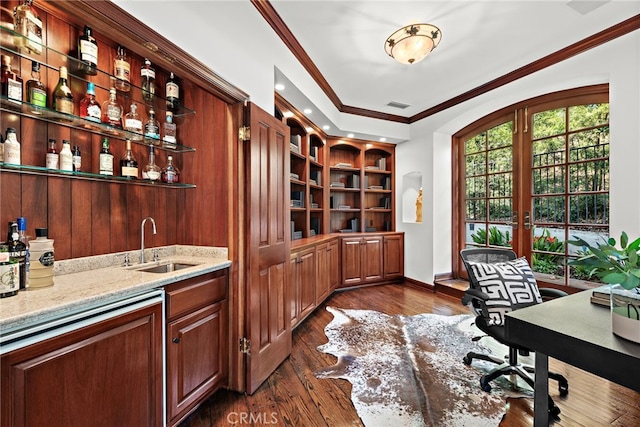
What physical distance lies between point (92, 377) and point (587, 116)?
4659mm

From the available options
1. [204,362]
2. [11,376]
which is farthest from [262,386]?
[11,376]

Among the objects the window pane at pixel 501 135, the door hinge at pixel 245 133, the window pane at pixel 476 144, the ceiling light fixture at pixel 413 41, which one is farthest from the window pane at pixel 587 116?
the door hinge at pixel 245 133

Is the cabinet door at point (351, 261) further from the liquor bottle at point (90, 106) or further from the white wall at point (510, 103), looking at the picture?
the liquor bottle at point (90, 106)

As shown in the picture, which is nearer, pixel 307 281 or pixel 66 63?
pixel 66 63

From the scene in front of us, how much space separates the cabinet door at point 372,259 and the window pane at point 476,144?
2.00 metres

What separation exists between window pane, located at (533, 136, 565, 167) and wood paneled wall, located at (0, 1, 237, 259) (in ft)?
12.1

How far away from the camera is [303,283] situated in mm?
3184

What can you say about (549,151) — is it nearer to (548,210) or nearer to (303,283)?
(548,210)

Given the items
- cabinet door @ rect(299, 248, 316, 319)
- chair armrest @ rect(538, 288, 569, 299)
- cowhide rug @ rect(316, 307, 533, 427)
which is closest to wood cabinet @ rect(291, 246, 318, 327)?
cabinet door @ rect(299, 248, 316, 319)

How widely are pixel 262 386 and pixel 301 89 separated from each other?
275 centimetres

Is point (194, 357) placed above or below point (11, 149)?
below

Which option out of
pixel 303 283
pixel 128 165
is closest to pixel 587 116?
pixel 303 283

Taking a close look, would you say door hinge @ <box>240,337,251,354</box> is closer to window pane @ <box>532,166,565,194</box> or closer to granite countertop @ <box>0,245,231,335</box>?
granite countertop @ <box>0,245,231,335</box>

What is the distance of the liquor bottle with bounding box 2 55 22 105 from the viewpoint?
1321 mm
